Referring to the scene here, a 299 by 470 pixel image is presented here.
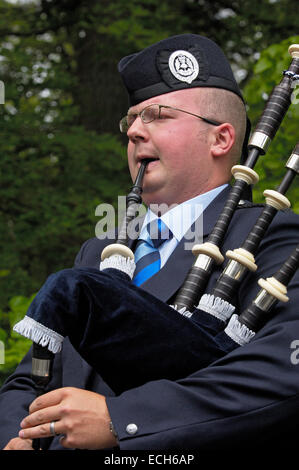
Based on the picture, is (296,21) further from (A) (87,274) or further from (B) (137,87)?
(A) (87,274)

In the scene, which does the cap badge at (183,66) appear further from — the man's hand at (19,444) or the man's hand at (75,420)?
the man's hand at (19,444)

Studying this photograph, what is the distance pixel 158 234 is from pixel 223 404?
3.09ft

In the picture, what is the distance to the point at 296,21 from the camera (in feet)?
26.1

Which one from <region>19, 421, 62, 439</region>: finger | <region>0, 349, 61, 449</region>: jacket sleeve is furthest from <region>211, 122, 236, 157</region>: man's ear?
<region>19, 421, 62, 439</region>: finger

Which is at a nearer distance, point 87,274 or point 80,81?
point 87,274

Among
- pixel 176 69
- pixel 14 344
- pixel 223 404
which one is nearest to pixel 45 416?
pixel 223 404

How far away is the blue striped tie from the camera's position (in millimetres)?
2691

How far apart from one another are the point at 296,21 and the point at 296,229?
610cm

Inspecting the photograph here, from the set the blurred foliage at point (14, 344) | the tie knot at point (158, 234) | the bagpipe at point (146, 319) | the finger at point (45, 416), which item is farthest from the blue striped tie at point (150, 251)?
the blurred foliage at point (14, 344)

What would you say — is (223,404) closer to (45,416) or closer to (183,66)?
(45,416)

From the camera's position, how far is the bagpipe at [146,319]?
6.72 ft

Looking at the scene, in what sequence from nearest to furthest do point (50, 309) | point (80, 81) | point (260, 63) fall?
point (50, 309) → point (260, 63) → point (80, 81)

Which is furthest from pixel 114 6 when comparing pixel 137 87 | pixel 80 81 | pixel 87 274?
A: pixel 87 274

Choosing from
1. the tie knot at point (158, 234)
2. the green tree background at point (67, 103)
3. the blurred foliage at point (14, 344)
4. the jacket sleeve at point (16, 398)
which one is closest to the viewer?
the jacket sleeve at point (16, 398)
